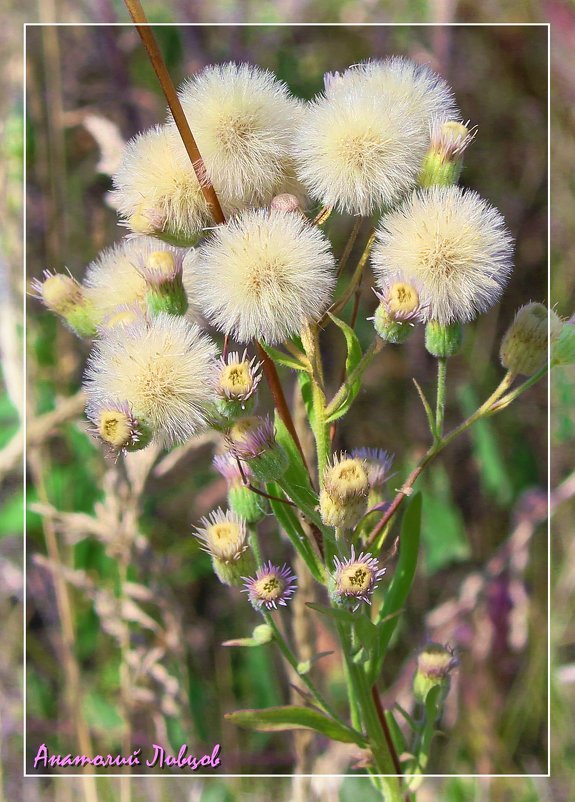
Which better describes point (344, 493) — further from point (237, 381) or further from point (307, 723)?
point (307, 723)

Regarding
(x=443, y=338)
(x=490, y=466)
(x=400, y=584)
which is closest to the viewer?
(x=443, y=338)

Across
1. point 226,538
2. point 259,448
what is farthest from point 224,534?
point 259,448

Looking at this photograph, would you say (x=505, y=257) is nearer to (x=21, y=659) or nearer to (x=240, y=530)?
(x=240, y=530)

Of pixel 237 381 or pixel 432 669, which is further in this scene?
pixel 432 669

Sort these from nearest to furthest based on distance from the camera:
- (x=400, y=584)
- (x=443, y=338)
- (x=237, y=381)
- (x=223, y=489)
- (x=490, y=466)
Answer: (x=237, y=381) < (x=443, y=338) < (x=400, y=584) < (x=223, y=489) < (x=490, y=466)

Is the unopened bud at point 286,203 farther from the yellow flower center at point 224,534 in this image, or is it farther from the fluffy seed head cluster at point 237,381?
the yellow flower center at point 224,534

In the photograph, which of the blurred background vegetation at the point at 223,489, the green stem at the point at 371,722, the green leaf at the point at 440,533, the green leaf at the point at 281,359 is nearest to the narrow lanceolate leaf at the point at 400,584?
the green stem at the point at 371,722
